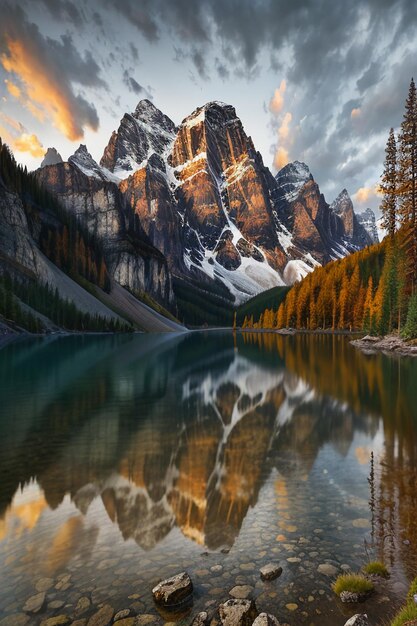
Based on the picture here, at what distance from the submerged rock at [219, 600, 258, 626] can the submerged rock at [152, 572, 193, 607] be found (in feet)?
2.34

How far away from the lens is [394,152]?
67500 millimetres

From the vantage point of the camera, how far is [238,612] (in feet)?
17.5

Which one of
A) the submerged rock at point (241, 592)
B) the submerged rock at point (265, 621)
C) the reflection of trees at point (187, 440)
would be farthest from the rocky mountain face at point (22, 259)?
the submerged rock at point (265, 621)

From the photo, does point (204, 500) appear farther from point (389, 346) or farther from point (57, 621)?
point (389, 346)

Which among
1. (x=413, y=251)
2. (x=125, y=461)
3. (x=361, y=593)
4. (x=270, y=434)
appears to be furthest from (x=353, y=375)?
(x=413, y=251)

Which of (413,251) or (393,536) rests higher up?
(413,251)

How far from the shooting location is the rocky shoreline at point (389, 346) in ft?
166

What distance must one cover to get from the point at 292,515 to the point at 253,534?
134cm

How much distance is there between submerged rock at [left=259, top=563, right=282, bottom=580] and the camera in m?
6.46

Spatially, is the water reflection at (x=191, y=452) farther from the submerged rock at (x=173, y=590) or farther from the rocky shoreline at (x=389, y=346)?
the rocky shoreline at (x=389, y=346)

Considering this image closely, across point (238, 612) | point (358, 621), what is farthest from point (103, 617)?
point (358, 621)

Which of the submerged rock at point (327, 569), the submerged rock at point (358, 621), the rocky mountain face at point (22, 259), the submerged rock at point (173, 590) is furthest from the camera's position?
the rocky mountain face at point (22, 259)

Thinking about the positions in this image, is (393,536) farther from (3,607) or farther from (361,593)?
(3,607)

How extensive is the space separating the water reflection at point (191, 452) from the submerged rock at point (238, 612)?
2151 mm
